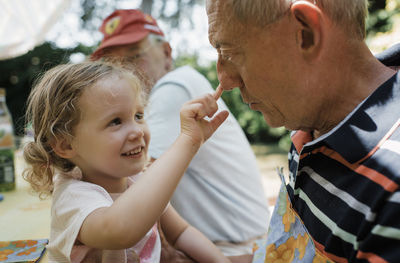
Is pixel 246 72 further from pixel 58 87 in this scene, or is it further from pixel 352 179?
pixel 58 87

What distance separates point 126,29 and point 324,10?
2.26 metres

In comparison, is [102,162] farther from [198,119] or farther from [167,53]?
[167,53]

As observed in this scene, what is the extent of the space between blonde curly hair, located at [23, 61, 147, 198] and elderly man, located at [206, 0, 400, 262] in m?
0.57

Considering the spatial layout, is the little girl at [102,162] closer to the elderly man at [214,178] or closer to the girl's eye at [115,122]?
the girl's eye at [115,122]

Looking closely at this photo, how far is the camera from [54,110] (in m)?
1.43

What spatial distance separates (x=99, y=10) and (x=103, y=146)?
15.4 metres

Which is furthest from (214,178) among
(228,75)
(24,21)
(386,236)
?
(24,21)

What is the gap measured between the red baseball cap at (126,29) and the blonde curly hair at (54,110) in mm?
1385

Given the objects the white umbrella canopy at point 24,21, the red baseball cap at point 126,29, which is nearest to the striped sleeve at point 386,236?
the red baseball cap at point 126,29

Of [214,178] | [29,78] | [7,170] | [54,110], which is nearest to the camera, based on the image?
[54,110]

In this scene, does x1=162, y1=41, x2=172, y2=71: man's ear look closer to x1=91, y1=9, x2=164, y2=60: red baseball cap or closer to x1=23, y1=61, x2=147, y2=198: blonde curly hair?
x1=91, y1=9, x2=164, y2=60: red baseball cap

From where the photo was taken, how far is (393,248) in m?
0.79

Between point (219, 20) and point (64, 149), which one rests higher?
point (219, 20)

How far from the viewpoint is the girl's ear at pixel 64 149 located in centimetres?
147
